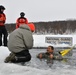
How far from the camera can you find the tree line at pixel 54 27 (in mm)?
48594

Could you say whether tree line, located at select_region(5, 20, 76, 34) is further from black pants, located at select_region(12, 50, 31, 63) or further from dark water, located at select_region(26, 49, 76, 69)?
black pants, located at select_region(12, 50, 31, 63)

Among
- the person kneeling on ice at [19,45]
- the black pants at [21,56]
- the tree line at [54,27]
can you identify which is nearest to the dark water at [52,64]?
the black pants at [21,56]

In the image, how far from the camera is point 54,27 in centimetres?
5078

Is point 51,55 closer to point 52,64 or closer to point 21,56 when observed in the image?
point 52,64

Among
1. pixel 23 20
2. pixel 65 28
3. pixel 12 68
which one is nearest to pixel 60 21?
pixel 65 28

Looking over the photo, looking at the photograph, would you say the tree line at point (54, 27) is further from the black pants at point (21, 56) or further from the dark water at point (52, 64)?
the black pants at point (21, 56)

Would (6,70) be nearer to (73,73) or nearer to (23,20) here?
(73,73)

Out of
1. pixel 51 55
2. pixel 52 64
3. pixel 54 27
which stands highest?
pixel 54 27

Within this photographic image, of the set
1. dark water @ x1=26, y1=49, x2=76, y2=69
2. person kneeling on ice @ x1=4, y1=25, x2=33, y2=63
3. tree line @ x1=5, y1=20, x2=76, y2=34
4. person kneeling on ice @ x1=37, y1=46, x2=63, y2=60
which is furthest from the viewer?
tree line @ x1=5, y1=20, x2=76, y2=34

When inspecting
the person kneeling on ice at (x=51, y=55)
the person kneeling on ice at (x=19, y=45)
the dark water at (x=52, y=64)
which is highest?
the person kneeling on ice at (x=19, y=45)

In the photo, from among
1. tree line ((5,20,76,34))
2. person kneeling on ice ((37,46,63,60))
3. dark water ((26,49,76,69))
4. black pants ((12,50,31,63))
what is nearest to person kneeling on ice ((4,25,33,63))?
black pants ((12,50,31,63))

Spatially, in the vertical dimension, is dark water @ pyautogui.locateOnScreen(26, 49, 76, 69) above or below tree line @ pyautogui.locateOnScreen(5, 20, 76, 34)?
below

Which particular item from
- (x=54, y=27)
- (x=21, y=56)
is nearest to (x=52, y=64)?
(x=21, y=56)

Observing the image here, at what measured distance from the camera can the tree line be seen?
4859 centimetres
